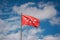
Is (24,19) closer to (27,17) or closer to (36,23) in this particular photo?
(27,17)

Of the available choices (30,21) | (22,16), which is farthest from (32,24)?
(22,16)

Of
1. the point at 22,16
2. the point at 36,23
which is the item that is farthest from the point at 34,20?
the point at 22,16

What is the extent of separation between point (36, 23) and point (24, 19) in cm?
189

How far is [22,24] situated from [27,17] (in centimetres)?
143

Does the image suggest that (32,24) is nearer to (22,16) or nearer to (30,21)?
(30,21)

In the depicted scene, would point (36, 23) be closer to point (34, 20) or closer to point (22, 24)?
point (34, 20)

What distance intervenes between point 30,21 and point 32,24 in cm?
52

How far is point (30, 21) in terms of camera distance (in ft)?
72.9

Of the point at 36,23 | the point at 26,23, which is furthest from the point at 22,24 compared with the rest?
the point at 36,23

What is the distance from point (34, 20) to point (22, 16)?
194 centimetres

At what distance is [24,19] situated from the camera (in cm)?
2242

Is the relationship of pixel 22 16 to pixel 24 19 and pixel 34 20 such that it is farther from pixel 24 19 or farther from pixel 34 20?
pixel 34 20

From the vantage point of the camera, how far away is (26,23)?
21.8m

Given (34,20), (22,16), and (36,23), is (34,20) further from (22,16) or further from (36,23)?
(22,16)
